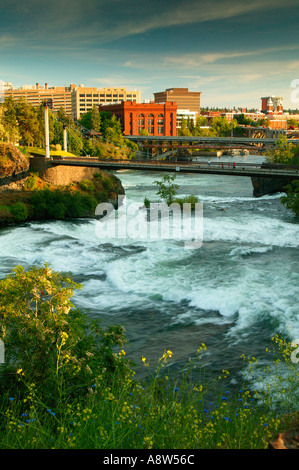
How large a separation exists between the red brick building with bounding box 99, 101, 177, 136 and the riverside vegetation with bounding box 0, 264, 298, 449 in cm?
12561

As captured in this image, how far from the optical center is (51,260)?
25922 mm

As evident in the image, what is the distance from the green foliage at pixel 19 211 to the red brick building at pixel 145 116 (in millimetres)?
96799

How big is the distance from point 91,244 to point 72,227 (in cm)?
614

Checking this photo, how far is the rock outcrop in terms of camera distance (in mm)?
39844

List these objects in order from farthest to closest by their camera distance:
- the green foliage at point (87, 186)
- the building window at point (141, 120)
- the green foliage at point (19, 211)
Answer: the building window at point (141, 120)
the green foliage at point (87, 186)
the green foliage at point (19, 211)

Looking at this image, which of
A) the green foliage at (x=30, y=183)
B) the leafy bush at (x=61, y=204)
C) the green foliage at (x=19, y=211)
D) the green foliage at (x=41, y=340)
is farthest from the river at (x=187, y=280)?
the green foliage at (x=30, y=183)

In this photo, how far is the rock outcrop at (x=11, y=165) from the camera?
39844 mm

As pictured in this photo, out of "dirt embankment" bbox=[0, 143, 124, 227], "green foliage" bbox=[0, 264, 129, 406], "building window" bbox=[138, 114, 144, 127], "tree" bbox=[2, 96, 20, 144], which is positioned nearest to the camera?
"green foliage" bbox=[0, 264, 129, 406]

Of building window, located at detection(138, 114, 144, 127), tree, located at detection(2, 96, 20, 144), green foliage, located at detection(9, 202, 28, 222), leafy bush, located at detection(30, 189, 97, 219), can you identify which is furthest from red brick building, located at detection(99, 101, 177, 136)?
green foliage, located at detection(9, 202, 28, 222)

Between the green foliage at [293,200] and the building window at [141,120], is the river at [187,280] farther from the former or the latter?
the building window at [141,120]

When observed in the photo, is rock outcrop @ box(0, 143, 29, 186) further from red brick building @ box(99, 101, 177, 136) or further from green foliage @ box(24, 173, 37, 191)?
red brick building @ box(99, 101, 177, 136)

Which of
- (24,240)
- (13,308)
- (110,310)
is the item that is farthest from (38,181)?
(13,308)

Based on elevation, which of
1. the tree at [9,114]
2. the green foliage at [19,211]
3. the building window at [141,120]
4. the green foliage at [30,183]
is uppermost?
the building window at [141,120]
